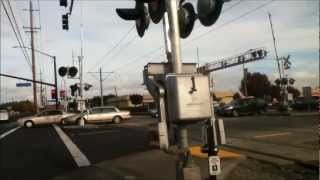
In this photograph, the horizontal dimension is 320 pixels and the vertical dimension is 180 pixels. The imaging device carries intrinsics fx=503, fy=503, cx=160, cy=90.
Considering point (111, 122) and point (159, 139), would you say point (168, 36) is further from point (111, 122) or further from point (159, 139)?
point (111, 122)

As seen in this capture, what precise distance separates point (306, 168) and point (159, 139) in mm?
5755

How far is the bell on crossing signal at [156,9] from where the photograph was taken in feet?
23.6

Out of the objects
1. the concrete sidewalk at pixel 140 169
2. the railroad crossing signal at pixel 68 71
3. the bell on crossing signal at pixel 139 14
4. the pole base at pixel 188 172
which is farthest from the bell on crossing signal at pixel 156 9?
the railroad crossing signal at pixel 68 71

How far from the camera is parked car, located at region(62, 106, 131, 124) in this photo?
133 ft

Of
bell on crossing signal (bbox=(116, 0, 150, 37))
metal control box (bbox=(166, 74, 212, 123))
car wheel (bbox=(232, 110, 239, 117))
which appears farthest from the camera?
car wheel (bbox=(232, 110, 239, 117))

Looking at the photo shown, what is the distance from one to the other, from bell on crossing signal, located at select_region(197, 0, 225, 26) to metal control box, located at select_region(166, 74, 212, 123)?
935mm

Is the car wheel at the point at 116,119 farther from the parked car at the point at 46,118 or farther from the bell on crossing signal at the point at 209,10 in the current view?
the bell on crossing signal at the point at 209,10

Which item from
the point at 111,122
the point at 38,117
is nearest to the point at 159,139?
the point at 111,122

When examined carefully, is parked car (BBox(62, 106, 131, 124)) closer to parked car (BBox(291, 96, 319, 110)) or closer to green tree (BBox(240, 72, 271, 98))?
parked car (BBox(291, 96, 319, 110))

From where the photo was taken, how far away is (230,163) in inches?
467

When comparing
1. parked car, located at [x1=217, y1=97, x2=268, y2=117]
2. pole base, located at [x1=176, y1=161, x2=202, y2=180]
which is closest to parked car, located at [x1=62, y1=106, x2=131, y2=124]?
parked car, located at [x1=217, y1=97, x2=268, y2=117]

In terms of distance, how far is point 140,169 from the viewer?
12211 mm

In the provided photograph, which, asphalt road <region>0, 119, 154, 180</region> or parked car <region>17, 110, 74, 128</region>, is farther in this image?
parked car <region>17, 110, 74, 128</region>

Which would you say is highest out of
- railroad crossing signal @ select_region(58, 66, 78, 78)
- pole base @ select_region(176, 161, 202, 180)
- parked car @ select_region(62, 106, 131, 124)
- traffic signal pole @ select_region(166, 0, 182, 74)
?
railroad crossing signal @ select_region(58, 66, 78, 78)
